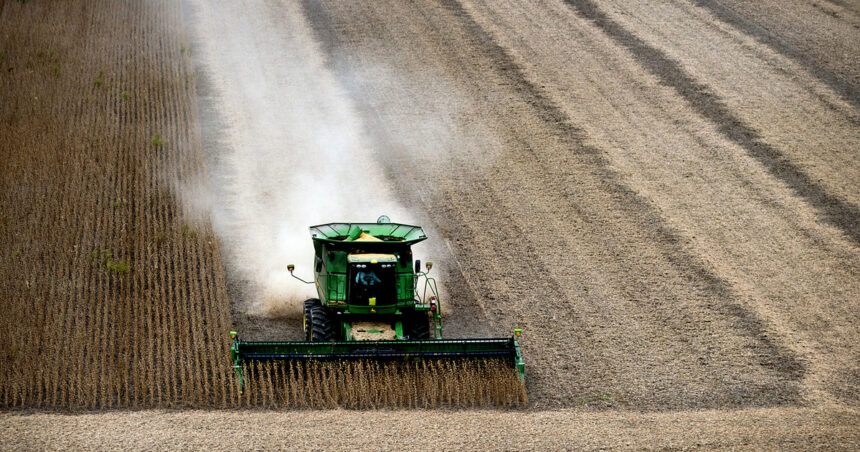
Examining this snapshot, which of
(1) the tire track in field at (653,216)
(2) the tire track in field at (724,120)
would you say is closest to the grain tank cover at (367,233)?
(1) the tire track in field at (653,216)

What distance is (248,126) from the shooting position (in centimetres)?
2867

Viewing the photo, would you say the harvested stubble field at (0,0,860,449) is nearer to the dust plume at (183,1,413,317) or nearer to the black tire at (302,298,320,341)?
the dust plume at (183,1,413,317)

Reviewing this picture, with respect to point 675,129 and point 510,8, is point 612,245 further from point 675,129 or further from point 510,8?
point 510,8

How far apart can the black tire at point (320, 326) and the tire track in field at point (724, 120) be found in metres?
13.4

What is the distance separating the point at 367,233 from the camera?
59.4 feet

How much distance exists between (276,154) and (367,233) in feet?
31.2

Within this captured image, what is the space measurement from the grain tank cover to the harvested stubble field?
2380 mm

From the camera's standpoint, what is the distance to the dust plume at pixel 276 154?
21297 millimetres

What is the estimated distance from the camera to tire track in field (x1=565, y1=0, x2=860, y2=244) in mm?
24453

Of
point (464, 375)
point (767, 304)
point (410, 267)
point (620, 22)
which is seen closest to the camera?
point (464, 375)

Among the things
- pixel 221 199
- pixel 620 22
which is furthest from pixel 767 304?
pixel 620 22

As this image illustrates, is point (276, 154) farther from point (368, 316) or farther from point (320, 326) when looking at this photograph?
point (320, 326)

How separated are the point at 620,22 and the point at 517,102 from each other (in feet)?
26.1

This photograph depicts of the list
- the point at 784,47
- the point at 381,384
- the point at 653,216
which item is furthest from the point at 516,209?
the point at 784,47
